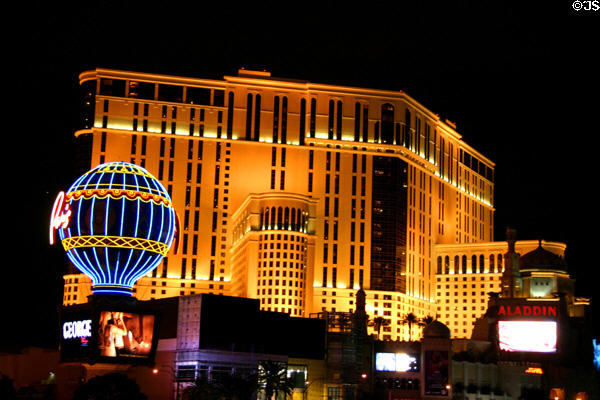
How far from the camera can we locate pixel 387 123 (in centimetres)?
18875

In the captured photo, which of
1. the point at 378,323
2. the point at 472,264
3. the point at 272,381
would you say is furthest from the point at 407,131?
the point at 272,381

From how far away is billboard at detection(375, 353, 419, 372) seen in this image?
128250 mm

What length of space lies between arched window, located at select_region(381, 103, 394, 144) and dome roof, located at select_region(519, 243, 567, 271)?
41.3 meters

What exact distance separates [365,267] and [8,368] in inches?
2855

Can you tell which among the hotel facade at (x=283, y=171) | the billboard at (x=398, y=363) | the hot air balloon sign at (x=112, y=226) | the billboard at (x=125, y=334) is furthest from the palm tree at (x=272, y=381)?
the hotel facade at (x=283, y=171)

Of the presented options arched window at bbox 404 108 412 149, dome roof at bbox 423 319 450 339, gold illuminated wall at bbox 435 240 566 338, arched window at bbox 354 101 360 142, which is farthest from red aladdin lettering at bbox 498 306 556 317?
arched window at bbox 404 108 412 149

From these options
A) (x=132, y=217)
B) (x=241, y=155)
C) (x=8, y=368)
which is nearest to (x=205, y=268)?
(x=241, y=155)

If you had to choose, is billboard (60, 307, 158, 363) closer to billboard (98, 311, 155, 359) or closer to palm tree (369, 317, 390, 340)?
billboard (98, 311, 155, 359)

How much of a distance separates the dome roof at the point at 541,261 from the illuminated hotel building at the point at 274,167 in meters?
31.0

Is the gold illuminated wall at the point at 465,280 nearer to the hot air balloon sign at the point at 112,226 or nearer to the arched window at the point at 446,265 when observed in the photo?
the arched window at the point at 446,265

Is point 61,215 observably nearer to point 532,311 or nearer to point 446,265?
point 532,311

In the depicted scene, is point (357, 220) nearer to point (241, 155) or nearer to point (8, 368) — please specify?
point (241, 155)

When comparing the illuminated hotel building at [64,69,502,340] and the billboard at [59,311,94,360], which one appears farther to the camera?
the illuminated hotel building at [64,69,502,340]

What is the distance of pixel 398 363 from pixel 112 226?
47.1 m
